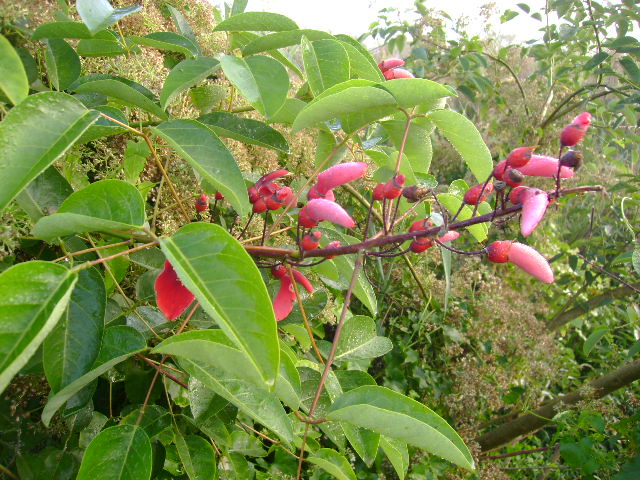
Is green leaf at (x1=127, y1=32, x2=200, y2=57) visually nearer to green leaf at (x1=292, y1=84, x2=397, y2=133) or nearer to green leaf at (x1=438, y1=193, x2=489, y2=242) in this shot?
green leaf at (x1=292, y1=84, x2=397, y2=133)

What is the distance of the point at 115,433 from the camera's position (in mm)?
485

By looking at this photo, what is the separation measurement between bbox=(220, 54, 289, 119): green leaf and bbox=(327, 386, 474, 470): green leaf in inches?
11.3

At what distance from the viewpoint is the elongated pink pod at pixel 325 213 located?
1.71 ft

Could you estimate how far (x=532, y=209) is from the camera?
453 millimetres

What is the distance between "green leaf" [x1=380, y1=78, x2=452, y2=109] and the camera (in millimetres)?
501

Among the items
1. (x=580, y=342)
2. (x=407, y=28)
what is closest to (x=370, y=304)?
(x=407, y=28)

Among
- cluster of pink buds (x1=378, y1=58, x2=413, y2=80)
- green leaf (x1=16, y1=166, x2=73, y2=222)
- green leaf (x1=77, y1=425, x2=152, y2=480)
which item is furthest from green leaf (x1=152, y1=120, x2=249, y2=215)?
cluster of pink buds (x1=378, y1=58, x2=413, y2=80)

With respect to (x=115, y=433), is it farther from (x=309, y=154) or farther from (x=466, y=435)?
(x=466, y=435)

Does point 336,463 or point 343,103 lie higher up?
point 343,103

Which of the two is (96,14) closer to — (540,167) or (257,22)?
(257,22)

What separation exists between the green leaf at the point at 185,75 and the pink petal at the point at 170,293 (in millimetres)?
175

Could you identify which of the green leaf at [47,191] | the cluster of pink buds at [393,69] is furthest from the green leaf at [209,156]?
the cluster of pink buds at [393,69]

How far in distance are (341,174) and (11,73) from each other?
321 mm

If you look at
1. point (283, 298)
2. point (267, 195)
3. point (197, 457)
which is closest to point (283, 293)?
point (283, 298)
